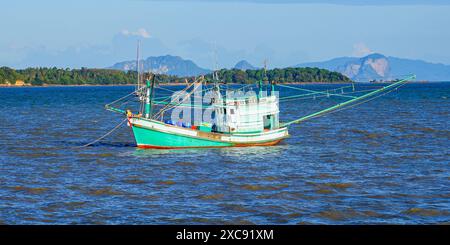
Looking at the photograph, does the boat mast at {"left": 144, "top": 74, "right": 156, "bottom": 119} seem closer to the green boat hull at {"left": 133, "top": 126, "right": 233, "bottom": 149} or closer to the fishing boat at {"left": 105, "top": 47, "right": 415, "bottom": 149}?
the fishing boat at {"left": 105, "top": 47, "right": 415, "bottom": 149}

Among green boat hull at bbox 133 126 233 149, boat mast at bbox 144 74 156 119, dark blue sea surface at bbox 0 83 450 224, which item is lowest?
dark blue sea surface at bbox 0 83 450 224

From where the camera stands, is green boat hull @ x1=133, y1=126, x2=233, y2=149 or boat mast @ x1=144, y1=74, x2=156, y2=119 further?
boat mast @ x1=144, y1=74, x2=156, y2=119

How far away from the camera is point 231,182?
30.6 m

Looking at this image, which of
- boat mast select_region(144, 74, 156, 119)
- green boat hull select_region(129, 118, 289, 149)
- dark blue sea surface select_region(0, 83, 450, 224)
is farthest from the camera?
boat mast select_region(144, 74, 156, 119)

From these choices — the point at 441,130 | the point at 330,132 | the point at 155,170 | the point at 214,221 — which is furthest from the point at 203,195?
the point at 441,130

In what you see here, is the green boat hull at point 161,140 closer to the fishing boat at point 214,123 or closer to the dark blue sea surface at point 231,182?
the fishing boat at point 214,123

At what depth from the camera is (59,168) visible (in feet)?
116

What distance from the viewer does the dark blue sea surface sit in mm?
23734

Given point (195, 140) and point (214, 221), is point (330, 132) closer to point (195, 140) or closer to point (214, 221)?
point (195, 140)

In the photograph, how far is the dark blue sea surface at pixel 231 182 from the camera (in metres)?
23.7

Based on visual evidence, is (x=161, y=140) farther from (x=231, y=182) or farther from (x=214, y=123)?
(x=231, y=182)

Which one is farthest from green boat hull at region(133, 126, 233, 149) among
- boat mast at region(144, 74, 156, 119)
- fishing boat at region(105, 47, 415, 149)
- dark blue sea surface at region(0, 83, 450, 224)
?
boat mast at region(144, 74, 156, 119)

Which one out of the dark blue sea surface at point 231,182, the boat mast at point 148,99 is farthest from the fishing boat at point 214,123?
→ the dark blue sea surface at point 231,182

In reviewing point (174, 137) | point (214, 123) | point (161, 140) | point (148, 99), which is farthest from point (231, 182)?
point (214, 123)
